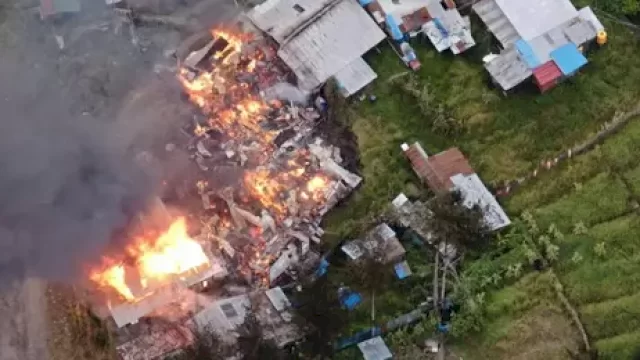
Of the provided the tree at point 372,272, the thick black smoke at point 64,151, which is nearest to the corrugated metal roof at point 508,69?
the tree at point 372,272

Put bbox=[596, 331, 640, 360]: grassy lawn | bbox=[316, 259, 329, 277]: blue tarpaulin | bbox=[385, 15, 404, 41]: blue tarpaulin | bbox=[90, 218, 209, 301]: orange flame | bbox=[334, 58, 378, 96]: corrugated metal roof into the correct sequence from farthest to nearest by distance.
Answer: bbox=[385, 15, 404, 41]: blue tarpaulin < bbox=[334, 58, 378, 96]: corrugated metal roof < bbox=[316, 259, 329, 277]: blue tarpaulin < bbox=[90, 218, 209, 301]: orange flame < bbox=[596, 331, 640, 360]: grassy lawn

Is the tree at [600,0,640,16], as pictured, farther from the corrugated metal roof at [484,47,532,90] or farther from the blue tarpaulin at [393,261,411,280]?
the blue tarpaulin at [393,261,411,280]

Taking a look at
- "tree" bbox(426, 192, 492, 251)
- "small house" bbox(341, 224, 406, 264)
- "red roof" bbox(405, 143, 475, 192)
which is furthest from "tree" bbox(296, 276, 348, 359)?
"red roof" bbox(405, 143, 475, 192)

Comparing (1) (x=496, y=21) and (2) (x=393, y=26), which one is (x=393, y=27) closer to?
(2) (x=393, y=26)

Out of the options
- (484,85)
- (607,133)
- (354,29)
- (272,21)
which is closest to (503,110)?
(484,85)

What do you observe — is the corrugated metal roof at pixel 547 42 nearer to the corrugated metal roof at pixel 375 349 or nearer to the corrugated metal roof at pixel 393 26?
the corrugated metal roof at pixel 393 26

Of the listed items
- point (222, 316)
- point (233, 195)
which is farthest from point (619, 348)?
point (233, 195)

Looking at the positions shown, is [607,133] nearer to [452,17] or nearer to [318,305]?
[452,17]
